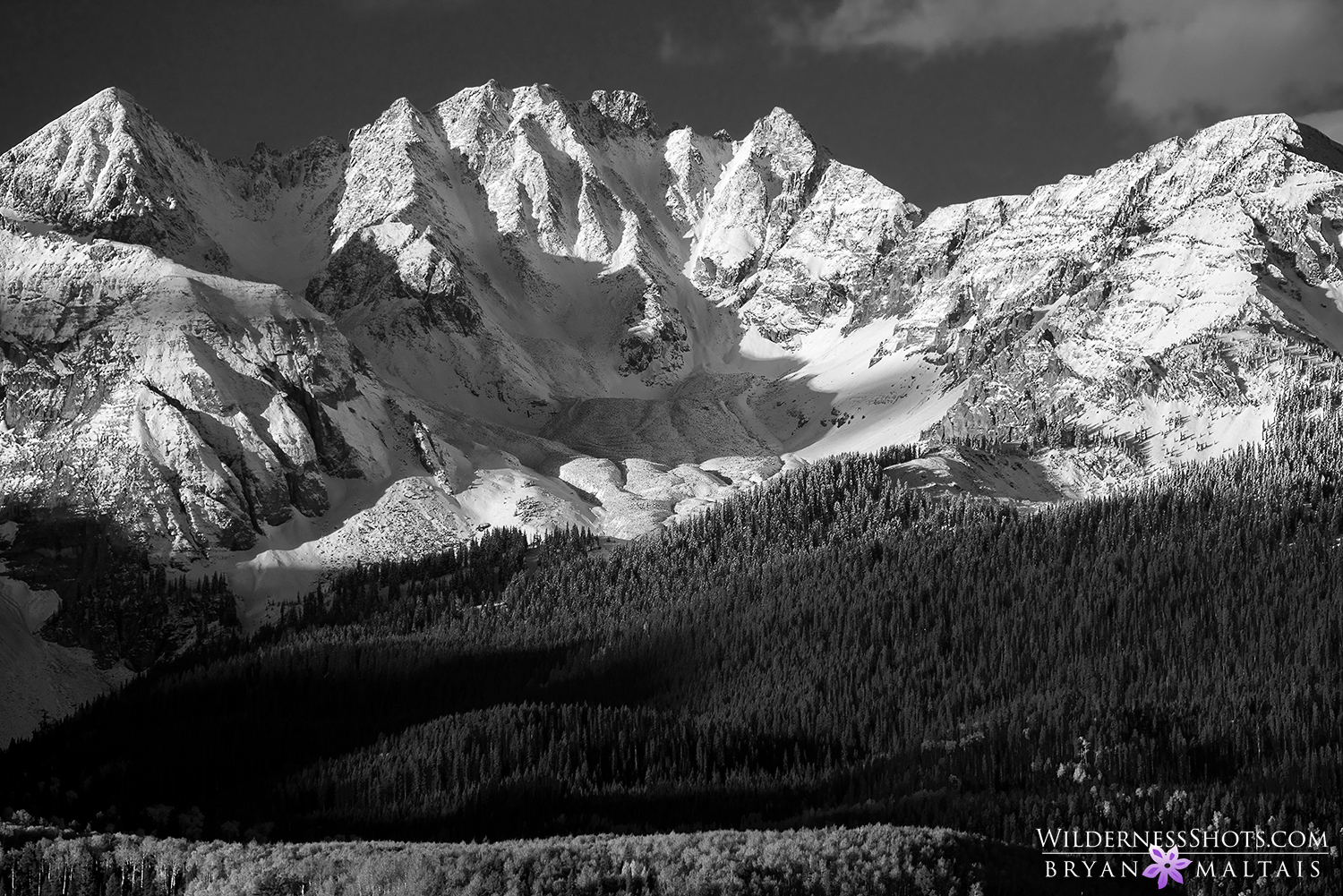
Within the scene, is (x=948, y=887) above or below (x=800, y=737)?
below

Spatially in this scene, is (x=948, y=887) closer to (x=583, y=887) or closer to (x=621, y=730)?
(x=583, y=887)

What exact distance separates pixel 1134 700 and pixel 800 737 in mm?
38945

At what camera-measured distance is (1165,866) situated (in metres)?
125

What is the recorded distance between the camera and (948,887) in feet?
343

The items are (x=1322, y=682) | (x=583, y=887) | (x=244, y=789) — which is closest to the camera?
(x=583, y=887)

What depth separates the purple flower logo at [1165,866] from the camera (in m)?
122

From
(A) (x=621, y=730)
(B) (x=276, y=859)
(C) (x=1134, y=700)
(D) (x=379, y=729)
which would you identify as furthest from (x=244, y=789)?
(C) (x=1134, y=700)

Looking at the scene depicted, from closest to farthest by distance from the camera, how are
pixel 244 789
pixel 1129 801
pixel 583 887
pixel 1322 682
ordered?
pixel 583 887, pixel 1129 801, pixel 244 789, pixel 1322 682

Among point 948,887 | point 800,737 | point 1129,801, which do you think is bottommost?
point 948,887

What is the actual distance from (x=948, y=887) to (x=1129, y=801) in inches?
1943

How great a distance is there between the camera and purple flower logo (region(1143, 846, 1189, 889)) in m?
122

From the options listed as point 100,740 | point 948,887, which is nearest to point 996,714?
point 948,887

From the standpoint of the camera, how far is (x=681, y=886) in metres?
101

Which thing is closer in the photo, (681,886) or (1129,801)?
(681,886)
